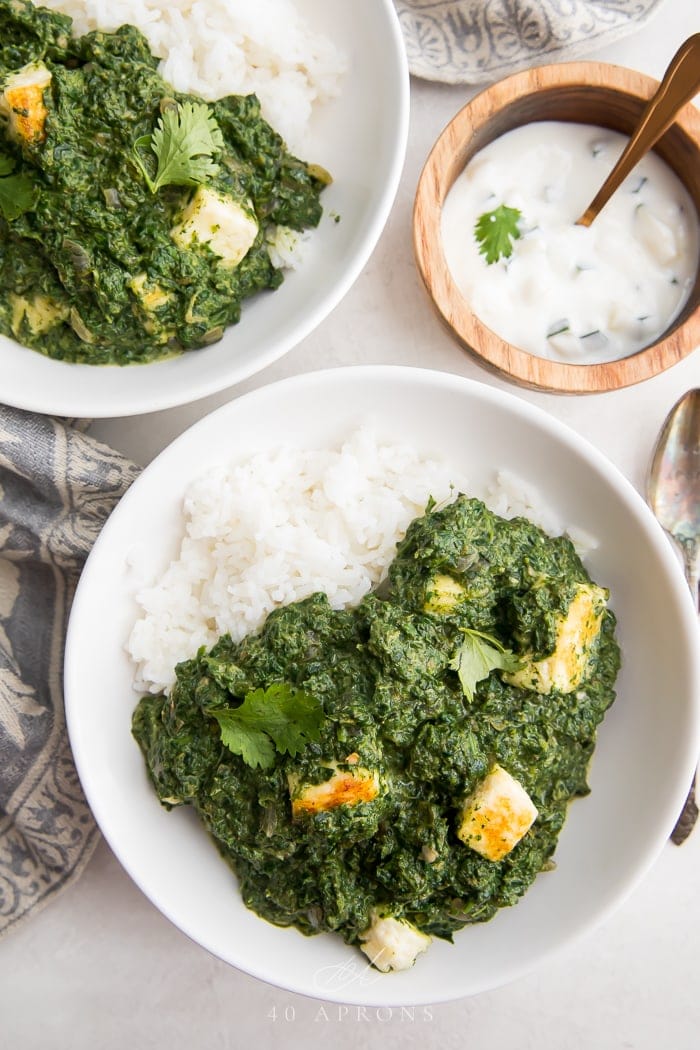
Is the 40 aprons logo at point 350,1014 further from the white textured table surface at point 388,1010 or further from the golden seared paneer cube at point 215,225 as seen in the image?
the golden seared paneer cube at point 215,225

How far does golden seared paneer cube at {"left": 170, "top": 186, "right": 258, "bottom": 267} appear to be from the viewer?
241 cm

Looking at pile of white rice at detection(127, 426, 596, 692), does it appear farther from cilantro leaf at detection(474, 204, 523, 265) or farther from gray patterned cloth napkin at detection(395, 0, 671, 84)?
gray patterned cloth napkin at detection(395, 0, 671, 84)

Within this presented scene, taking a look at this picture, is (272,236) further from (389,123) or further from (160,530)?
(160,530)

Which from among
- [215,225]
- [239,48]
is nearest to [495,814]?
[215,225]

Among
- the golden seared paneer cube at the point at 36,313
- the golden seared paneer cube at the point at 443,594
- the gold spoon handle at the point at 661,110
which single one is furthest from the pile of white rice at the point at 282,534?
the gold spoon handle at the point at 661,110

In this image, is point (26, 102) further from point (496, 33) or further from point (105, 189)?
point (496, 33)

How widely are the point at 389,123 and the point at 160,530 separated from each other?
4.63 ft

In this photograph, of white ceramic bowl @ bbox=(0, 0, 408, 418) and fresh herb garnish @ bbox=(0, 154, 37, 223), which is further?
white ceramic bowl @ bbox=(0, 0, 408, 418)

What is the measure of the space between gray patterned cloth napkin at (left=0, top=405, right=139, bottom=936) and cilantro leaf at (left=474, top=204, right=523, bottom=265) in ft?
4.43

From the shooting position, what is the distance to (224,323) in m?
2.72

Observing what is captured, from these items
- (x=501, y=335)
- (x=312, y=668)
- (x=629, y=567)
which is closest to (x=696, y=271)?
(x=501, y=335)

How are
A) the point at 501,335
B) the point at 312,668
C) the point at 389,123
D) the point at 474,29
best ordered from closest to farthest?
the point at 312,668 < the point at 389,123 < the point at 501,335 < the point at 474,29

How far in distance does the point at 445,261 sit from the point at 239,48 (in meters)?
0.88

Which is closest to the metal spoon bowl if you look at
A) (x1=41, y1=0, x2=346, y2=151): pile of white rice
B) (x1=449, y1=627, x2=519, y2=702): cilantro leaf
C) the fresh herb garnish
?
(x1=449, y1=627, x2=519, y2=702): cilantro leaf
